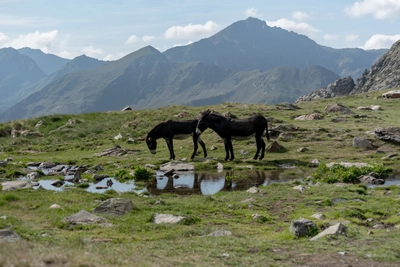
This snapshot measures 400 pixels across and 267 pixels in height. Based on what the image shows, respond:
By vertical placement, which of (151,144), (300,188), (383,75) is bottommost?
(300,188)

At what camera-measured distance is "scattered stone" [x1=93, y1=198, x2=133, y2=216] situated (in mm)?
15297

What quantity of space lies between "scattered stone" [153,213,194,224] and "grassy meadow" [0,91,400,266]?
228mm

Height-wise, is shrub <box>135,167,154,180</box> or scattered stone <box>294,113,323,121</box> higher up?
scattered stone <box>294,113,323,121</box>

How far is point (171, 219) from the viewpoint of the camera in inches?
571

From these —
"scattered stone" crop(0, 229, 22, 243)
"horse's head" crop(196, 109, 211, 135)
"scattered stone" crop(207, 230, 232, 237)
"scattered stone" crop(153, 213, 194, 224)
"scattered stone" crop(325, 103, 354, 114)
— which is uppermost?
"horse's head" crop(196, 109, 211, 135)

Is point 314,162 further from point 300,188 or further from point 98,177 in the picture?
point 98,177

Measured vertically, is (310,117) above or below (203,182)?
above

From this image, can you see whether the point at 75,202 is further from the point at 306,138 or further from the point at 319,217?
the point at 306,138

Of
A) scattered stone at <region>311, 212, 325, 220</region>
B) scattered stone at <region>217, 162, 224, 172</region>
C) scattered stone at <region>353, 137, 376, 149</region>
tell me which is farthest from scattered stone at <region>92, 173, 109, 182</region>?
scattered stone at <region>353, 137, 376, 149</region>

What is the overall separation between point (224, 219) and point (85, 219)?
4.64 m

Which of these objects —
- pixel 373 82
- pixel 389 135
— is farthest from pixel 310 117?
pixel 373 82

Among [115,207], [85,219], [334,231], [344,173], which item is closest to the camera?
[334,231]

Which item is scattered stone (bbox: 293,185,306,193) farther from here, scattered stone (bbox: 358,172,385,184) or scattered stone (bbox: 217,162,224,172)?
scattered stone (bbox: 217,162,224,172)

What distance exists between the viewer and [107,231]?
43.0ft
